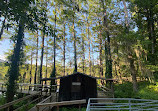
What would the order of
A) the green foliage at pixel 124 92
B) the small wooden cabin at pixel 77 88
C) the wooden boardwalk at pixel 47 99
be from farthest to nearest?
the green foliage at pixel 124 92, the small wooden cabin at pixel 77 88, the wooden boardwalk at pixel 47 99

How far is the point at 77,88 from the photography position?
9445 millimetres

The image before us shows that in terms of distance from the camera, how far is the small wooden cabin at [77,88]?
916 cm

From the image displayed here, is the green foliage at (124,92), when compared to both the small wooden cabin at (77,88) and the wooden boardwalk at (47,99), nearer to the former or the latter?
the wooden boardwalk at (47,99)

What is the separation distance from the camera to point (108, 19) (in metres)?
15.9

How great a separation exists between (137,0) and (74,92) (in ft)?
47.2

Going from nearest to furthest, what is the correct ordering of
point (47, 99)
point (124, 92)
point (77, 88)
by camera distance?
point (47, 99) < point (77, 88) < point (124, 92)

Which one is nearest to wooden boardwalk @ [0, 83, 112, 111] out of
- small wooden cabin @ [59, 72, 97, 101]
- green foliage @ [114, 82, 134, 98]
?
small wooden cabin @ [59, 72, 97, 101]

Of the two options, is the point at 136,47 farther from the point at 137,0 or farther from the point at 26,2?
the point at 26,2

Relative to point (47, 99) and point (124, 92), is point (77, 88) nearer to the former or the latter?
point (47, 99)

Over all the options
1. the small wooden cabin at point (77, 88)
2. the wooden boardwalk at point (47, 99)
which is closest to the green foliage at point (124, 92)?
the wooden boardwalk at point (47, 99)

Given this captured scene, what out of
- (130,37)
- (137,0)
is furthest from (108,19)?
(130,37)

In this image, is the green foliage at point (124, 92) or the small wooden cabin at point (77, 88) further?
the green foliage at point (124, 92)

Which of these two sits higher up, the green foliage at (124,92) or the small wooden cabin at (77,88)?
the small wooden cabin at (77,88)

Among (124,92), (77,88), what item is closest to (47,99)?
(77,88)
